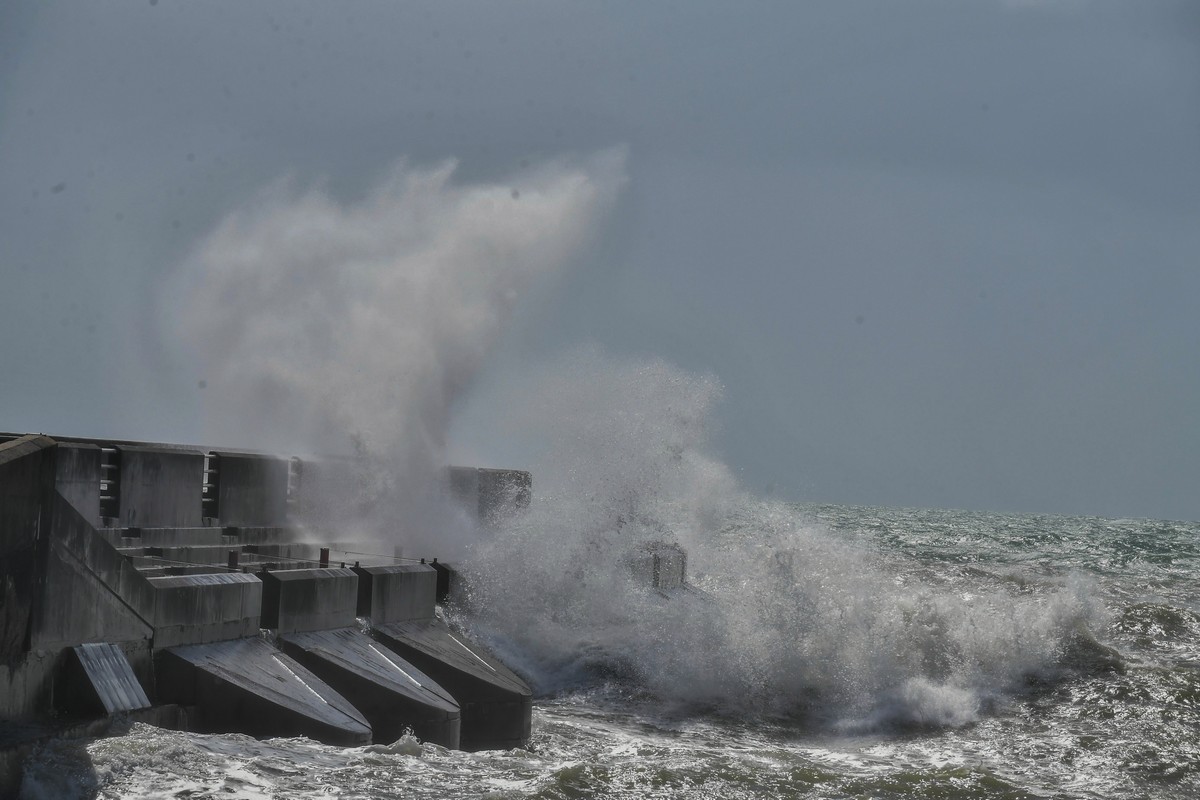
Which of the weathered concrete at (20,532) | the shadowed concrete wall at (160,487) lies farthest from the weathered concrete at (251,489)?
the weathered concrete at (20,532)

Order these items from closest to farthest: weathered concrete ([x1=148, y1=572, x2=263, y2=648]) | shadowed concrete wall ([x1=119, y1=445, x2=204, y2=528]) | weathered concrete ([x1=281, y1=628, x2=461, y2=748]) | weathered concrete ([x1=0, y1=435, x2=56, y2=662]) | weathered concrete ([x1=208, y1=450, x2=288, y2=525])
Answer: weathered concrete ([x1=0, y1=435, x2=56, y2=662]), weathered concrete ([x1=148, y1=572, x2=263, y2=648]), weathered concrete ([x1=281, y1=628, x2=461, y2=748]), shadowed concrete wall ([x1=119, y1=445, x2=204, y2=528]), weathered concrete ([x1=208, y1=450, x2=288, y2=525])

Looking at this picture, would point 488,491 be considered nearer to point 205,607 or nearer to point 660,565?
point 660,565

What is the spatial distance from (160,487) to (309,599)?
6.17ft

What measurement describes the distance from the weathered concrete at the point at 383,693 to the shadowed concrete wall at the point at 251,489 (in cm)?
269

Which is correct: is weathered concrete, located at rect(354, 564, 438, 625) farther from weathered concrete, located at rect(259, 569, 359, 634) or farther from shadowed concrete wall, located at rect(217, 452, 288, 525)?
shadowed concrete wall, located at rect(217, 452, 288, 525)

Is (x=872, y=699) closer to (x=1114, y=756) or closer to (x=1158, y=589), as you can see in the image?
(x=1114, y=756)

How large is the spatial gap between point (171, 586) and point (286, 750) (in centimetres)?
143

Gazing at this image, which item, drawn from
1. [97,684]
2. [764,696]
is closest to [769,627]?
[764,696]

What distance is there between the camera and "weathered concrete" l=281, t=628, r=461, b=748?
8.76 meters

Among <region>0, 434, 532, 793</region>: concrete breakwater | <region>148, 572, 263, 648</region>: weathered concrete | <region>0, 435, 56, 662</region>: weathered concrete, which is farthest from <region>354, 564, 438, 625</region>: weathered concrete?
<region>0, 435, 56, 662</region>: weathered concrete

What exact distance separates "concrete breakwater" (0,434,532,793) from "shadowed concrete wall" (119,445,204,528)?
0.02 metres

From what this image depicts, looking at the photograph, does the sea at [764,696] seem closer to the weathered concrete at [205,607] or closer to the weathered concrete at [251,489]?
the weathered concrete at [205,607]

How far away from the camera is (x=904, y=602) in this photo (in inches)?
543

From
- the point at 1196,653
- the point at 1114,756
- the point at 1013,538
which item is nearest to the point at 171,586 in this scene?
the point at 1114,756
